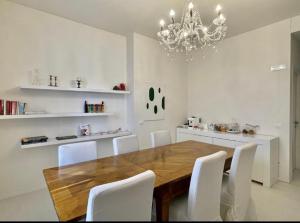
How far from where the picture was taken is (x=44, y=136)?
2904mm

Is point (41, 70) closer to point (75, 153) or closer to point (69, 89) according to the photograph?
point (69, 89)

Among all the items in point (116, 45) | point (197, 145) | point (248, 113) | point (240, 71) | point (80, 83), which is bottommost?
point (197, 145)

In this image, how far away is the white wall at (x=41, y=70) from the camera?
2656 millimetres

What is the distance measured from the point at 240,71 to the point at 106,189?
3796 millimetres

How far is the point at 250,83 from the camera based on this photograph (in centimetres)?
369

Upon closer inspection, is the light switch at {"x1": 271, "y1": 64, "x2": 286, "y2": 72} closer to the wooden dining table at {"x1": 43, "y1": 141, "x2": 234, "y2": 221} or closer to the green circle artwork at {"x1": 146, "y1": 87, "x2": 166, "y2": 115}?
the wooden dining table at {"x1": 43, "y1": 141, "x2": 234, "y2": 221}

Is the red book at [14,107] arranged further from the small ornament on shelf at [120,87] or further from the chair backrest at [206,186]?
the chair backrest at [206,186]

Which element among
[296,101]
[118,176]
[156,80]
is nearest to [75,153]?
[118,176]

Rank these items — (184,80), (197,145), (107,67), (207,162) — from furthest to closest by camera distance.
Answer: (184,80) → (107,67) → (197,145) → (207,162)

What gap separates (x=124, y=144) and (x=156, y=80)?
83.8 inches

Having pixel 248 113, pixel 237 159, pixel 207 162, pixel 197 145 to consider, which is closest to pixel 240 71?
pixel 248 113

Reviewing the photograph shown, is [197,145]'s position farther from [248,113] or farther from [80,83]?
[80,83]

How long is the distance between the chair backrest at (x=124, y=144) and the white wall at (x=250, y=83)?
97.3 inches

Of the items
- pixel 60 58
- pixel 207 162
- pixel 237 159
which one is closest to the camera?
pixel 207 162
